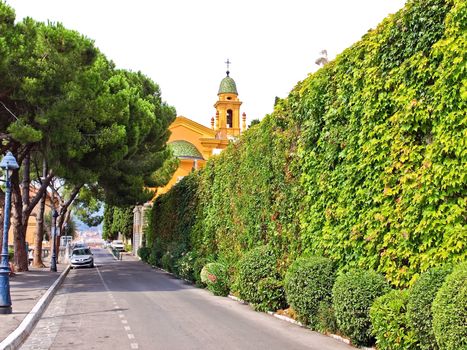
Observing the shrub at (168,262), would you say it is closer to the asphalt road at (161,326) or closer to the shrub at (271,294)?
the asphalt road at (161,326)

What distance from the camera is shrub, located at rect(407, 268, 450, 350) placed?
7.10 meters

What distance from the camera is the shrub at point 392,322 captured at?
7.75 m

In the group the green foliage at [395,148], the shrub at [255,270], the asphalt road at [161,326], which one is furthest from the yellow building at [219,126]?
the green foliage at [395,148]

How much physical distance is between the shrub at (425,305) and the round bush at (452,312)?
0.45 meters

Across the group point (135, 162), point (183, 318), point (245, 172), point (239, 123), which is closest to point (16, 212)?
point (135, 162)

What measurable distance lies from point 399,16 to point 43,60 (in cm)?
1652

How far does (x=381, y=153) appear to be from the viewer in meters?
9.54

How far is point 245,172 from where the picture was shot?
18.2 metres

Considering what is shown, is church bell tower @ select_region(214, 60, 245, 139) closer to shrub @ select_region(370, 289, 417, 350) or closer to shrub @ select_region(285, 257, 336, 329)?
shrub @ select_region(285, 257, 336, 329)

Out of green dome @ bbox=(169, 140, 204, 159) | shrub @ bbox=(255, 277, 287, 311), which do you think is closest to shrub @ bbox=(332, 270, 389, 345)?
shrub @ bbox=(255, 277, 287, 311)

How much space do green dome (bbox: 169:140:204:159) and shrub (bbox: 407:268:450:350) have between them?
54262 millimetres

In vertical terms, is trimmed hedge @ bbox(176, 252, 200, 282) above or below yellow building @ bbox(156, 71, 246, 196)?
below

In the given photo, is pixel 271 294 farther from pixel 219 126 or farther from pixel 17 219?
pixel 219 126

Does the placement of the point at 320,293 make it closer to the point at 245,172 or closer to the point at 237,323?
the point at 237,323
